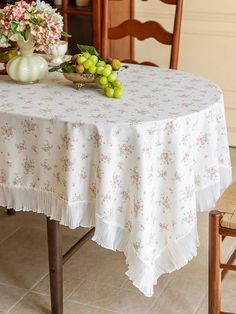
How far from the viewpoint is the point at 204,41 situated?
3.94m

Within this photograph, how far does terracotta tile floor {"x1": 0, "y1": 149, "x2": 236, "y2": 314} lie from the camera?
8.02 feet

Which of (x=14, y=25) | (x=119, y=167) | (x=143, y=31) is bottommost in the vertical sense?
(x=119, y=167)

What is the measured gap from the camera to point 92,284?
2.59 meters

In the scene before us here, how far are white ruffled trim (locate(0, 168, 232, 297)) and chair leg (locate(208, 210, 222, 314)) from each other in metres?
0.16

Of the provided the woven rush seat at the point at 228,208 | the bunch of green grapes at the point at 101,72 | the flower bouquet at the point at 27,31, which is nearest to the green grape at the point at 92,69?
the bunch of green grapes at the point at 101,72

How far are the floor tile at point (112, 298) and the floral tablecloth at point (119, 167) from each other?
34cm

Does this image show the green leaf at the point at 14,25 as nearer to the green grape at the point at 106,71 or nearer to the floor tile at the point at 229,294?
the green grape at the point at 106,71

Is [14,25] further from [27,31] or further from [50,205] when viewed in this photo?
[50,205]

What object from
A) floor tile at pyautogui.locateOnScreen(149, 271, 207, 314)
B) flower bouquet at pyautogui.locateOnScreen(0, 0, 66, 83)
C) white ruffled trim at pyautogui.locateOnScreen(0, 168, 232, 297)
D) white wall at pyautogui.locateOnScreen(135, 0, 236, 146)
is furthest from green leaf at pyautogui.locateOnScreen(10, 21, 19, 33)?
white wall at pyautogui.locateOnScreen(135, 0, 236, 146)

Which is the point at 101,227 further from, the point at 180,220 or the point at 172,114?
the point at 172,114

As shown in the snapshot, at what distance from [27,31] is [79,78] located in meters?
0.25

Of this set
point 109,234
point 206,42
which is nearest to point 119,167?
point 109,234

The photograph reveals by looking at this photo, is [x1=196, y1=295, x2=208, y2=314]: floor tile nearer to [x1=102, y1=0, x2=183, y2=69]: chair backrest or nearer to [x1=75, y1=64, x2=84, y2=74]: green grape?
[x1=75, y1=64, x2=84, y2=74]: green grape

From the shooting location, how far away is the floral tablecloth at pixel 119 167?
2027 mm
